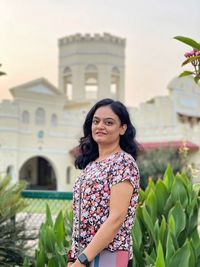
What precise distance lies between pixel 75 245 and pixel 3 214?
245 centimetres

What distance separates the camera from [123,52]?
3356 centimetres

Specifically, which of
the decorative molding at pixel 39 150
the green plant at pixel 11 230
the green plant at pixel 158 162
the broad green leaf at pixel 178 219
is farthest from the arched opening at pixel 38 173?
the broad green leaf at pixel 178 219

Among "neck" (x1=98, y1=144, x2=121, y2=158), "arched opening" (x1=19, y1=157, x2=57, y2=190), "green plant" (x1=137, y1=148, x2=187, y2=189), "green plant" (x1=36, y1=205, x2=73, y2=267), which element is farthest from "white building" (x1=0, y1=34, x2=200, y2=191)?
"neck" (x1=98, y1=144, x2=121, y2=158)

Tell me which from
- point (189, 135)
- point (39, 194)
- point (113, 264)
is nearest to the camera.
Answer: point (113, 264)

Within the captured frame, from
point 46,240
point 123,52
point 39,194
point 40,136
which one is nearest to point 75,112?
point 40,136

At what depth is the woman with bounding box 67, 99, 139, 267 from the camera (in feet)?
7.77

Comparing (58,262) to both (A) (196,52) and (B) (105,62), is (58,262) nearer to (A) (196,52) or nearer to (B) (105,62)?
(A) (196,52)

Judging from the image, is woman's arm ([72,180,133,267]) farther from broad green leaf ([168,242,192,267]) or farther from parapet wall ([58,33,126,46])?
parapet wall ([58,33,126,46])

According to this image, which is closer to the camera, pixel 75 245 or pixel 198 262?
pixel 75 245

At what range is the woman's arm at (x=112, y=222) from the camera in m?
2.35

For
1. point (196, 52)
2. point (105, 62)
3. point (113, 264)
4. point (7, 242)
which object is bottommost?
point (7, 242)

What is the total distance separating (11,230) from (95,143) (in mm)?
2382

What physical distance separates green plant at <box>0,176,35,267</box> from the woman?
2301 mm

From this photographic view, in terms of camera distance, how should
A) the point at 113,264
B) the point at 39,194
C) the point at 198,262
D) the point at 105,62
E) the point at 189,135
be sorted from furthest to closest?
1. the point at 105,62
2. the point at 189,135
3. the point at 39,194
4. the point at 198,262
5. the point at 113,264
